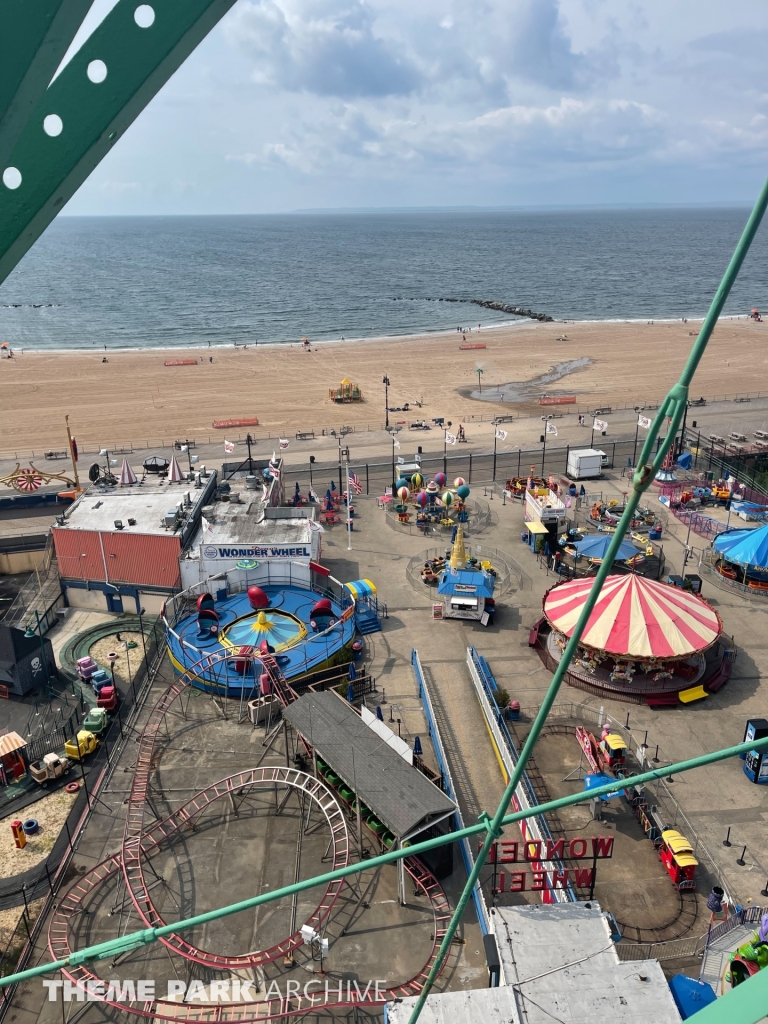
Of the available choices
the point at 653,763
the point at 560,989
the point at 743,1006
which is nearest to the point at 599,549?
the point at 653,763

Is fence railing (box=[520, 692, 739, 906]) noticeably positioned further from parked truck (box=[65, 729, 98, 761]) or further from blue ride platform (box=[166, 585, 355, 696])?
parked truck (box=[65, 729, 98, 761])

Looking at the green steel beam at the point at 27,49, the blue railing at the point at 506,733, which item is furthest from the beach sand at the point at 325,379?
the green steel beam at the point at 27,49

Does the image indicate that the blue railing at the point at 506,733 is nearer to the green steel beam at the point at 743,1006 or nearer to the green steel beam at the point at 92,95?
the green steel beam at the point at 743,1006

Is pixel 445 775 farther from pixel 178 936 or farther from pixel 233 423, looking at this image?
pixel 233 423

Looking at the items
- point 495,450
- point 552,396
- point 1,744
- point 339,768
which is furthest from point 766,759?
point 552,396

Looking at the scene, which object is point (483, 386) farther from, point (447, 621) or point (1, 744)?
point (1, 744)

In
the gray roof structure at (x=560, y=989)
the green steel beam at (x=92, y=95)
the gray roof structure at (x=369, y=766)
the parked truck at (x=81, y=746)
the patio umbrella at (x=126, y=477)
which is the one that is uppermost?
the green steel beam at (x=92, y=95)

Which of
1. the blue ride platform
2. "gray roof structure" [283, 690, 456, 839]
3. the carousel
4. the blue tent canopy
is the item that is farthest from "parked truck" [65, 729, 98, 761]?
the blue tent canopy
